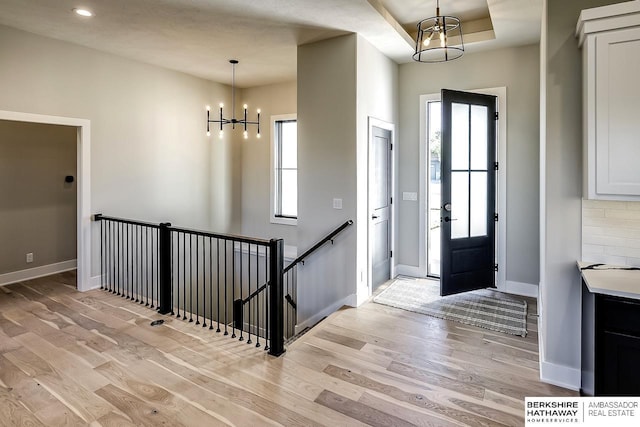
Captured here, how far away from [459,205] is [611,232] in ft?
6.98

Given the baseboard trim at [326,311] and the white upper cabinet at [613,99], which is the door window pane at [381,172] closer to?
the baseboard trim at [326,311]

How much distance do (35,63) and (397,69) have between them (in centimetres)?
451

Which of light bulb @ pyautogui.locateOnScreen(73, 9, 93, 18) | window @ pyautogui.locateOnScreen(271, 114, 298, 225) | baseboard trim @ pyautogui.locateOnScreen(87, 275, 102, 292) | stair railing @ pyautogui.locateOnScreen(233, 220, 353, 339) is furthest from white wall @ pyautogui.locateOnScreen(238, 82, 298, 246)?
light bulb @ pyautogui.locateOnScreen(73, 9, 93, 18)

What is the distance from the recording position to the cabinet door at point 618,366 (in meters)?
1.98

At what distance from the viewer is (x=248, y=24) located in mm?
3900

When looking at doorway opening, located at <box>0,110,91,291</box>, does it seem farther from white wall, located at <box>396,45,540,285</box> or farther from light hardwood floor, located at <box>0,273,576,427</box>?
white wall, located at <box>396,45,540,285</box>

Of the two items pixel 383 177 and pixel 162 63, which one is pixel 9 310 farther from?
pixel 383 177

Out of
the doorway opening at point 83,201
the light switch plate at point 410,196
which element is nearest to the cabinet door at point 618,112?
the light switch plate at point 410,196

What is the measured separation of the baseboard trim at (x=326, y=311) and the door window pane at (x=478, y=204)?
5.71 feet

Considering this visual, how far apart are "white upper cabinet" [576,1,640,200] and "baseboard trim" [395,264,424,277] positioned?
10.5 ft

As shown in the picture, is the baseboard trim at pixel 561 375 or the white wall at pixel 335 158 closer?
the baseboard trim at pixel 561 375

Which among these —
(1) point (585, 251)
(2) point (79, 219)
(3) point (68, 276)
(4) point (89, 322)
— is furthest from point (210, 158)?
(1) point (585, 251)

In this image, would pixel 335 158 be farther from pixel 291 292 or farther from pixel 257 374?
pixel 257 374

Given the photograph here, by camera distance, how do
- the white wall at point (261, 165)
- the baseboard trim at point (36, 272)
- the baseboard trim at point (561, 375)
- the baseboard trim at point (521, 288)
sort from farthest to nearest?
1. the white wall at point (261, 165)
2. the baseboard trim at point (36, 272)
3. the baseboard trim at point (521, 288)
4. the baseboard trim at point (561, 375)
